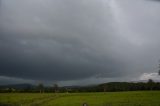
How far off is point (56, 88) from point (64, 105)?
7669 centimetres

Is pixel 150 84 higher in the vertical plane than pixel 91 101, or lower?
higher

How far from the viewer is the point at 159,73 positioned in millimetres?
108438

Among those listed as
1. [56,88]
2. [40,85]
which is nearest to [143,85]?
[56,88]

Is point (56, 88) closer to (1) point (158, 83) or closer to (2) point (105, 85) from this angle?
(2) point (105, 85)

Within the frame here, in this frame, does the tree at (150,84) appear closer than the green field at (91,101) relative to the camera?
No

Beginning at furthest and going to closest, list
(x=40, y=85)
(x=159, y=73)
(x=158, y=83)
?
(x=40, y=85), (x=158, y=83), (x=159, y=73)

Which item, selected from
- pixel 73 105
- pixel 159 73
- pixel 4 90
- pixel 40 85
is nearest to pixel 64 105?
pixel 73 105

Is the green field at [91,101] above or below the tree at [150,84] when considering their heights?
below

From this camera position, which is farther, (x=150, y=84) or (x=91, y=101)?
(x=150, y=84)

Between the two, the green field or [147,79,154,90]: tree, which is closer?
the green field

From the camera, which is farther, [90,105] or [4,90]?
[4,90]

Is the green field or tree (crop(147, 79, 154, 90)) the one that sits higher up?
tree (crop(147, 79, 154, 90))

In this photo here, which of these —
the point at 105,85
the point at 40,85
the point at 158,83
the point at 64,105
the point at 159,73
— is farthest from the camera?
the point at 40,85

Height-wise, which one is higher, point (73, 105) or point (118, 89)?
point (118, 89)
